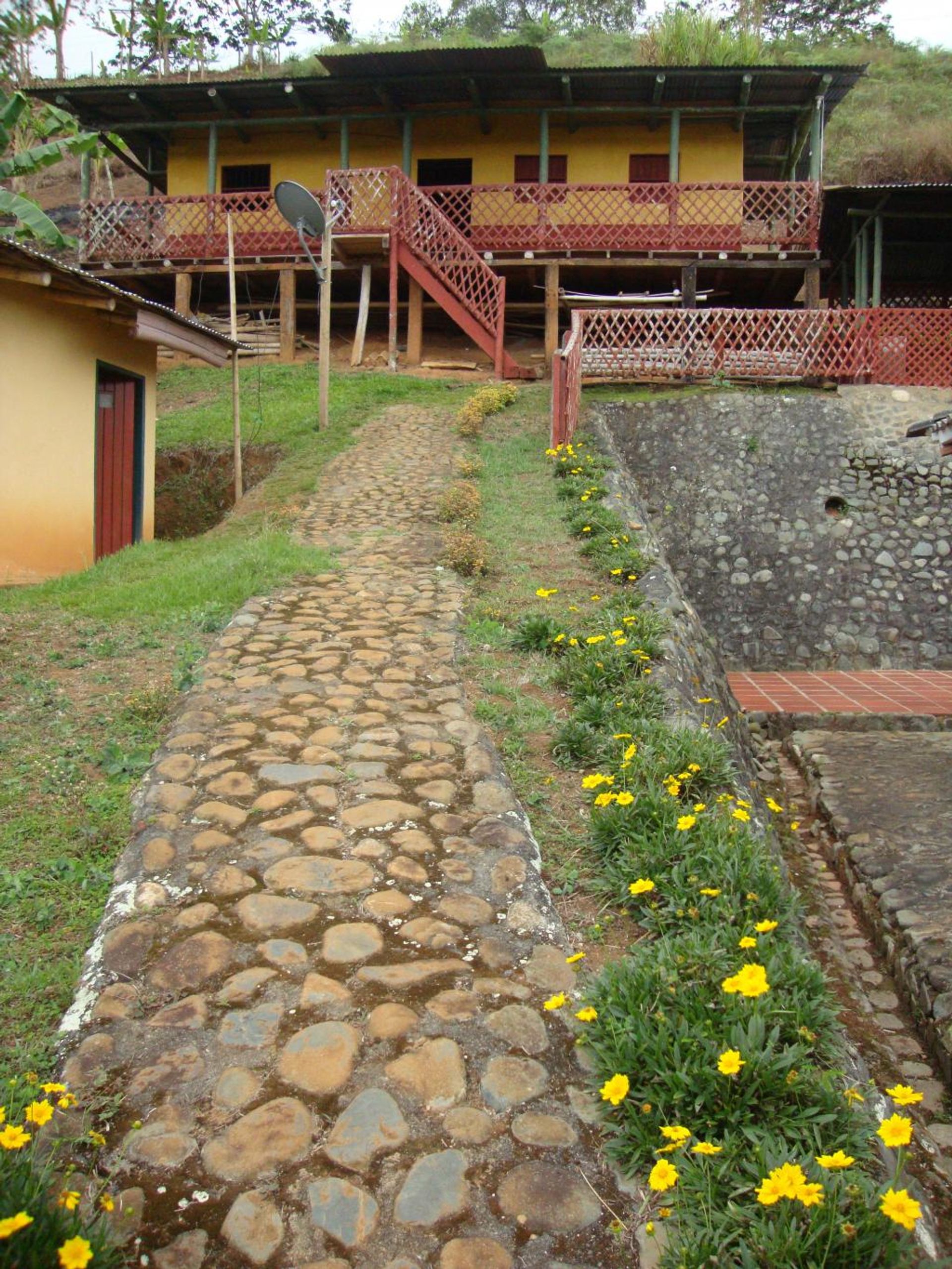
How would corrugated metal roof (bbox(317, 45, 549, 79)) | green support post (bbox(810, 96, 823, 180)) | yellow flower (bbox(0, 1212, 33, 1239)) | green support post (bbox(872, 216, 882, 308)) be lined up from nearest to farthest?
yellow flower (bbox(0, 1212, 33, 1239)) → green support post (bbox(872, 216, 882, 308)) → corrugated metal roof (bbox(317, 45, 549, 79)) → green support post (bbox(810, 96, 823, 180))

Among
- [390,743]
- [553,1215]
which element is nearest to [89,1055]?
[553,1215]

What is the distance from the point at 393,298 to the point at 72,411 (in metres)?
7.66

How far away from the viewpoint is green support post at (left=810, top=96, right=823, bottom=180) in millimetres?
16438

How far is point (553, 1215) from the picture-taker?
2289 millimetres

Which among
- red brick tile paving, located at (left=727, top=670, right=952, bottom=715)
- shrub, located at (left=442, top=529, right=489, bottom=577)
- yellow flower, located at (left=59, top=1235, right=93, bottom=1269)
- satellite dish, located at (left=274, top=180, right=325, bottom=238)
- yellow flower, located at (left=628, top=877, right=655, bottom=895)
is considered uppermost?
→ satellite dish, located at (left=274, top=180, right=325, bottom=238)

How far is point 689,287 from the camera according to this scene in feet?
50.9

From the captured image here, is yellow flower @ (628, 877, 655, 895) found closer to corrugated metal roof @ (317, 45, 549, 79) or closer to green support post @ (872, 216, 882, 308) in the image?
green support post @ (872, 216, 882, 308)

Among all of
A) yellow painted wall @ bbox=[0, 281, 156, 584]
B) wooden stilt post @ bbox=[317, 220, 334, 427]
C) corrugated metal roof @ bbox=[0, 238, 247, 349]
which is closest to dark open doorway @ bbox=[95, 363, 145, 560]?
yellow painted wall @ bbox=[0, 281, 156, 584]

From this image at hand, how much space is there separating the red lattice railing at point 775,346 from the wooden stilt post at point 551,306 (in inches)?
102

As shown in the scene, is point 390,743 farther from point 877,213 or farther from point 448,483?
point 877,213

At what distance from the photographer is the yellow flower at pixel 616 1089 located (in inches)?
97.0

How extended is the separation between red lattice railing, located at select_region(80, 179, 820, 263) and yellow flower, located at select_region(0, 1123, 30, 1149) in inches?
595

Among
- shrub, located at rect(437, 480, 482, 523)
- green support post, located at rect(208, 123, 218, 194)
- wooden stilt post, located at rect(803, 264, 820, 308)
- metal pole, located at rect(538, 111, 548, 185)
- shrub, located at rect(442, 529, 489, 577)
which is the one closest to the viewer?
shrub, located at rect(442, 529, 489, 577)

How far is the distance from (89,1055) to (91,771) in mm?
1824
